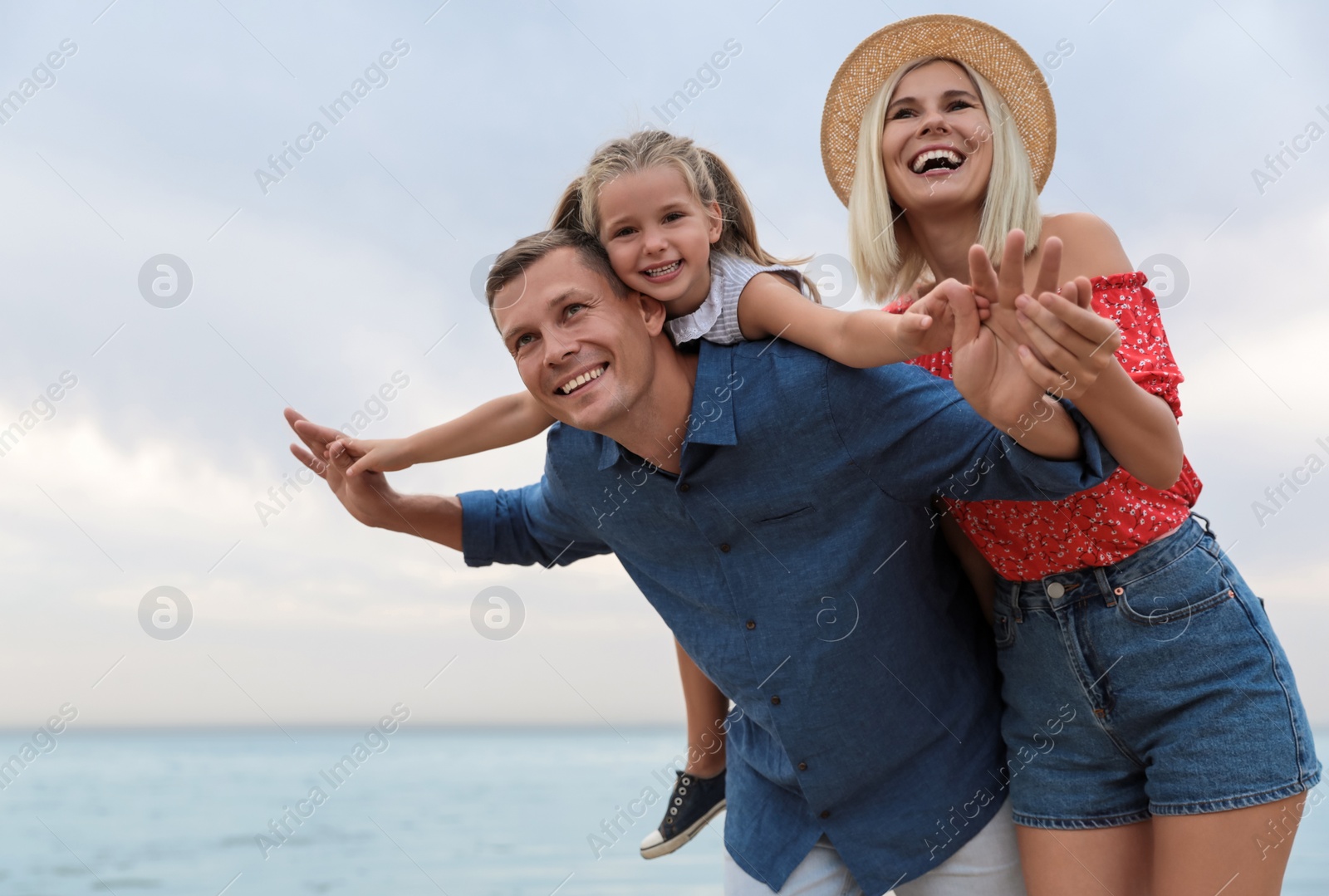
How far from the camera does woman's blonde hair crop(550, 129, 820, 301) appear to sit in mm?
2822

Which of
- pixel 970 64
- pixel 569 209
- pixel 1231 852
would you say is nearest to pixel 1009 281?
pixel 970 64

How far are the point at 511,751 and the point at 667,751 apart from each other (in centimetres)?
697

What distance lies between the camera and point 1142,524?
7.34 feet

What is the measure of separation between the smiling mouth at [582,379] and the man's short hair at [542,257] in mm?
228

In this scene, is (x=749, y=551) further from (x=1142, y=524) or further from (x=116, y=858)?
(x=116, y=858)

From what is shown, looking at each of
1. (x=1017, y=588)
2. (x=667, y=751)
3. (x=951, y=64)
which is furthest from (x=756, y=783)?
(x=667, y=751)

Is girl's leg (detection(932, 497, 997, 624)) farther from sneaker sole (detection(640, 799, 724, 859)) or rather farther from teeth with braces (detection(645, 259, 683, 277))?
sneaker sole (detection(640, 799, 724, 859))

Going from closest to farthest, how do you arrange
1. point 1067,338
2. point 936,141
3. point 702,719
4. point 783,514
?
point 1067,338 < point 783,514 < point 936,141 < point 702,719

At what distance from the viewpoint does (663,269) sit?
8.83 ft

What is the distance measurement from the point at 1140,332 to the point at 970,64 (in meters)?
0.92

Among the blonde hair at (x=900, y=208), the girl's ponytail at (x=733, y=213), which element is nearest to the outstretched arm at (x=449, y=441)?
the girl's ponytail at (x=733, y=213)

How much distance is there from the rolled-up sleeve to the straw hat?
1.47 metres

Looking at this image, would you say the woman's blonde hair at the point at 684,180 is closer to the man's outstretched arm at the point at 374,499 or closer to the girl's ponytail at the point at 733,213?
the girl's ponytail at the point at 733,213

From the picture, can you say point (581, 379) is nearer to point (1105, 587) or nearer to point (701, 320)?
point (701, 320)
